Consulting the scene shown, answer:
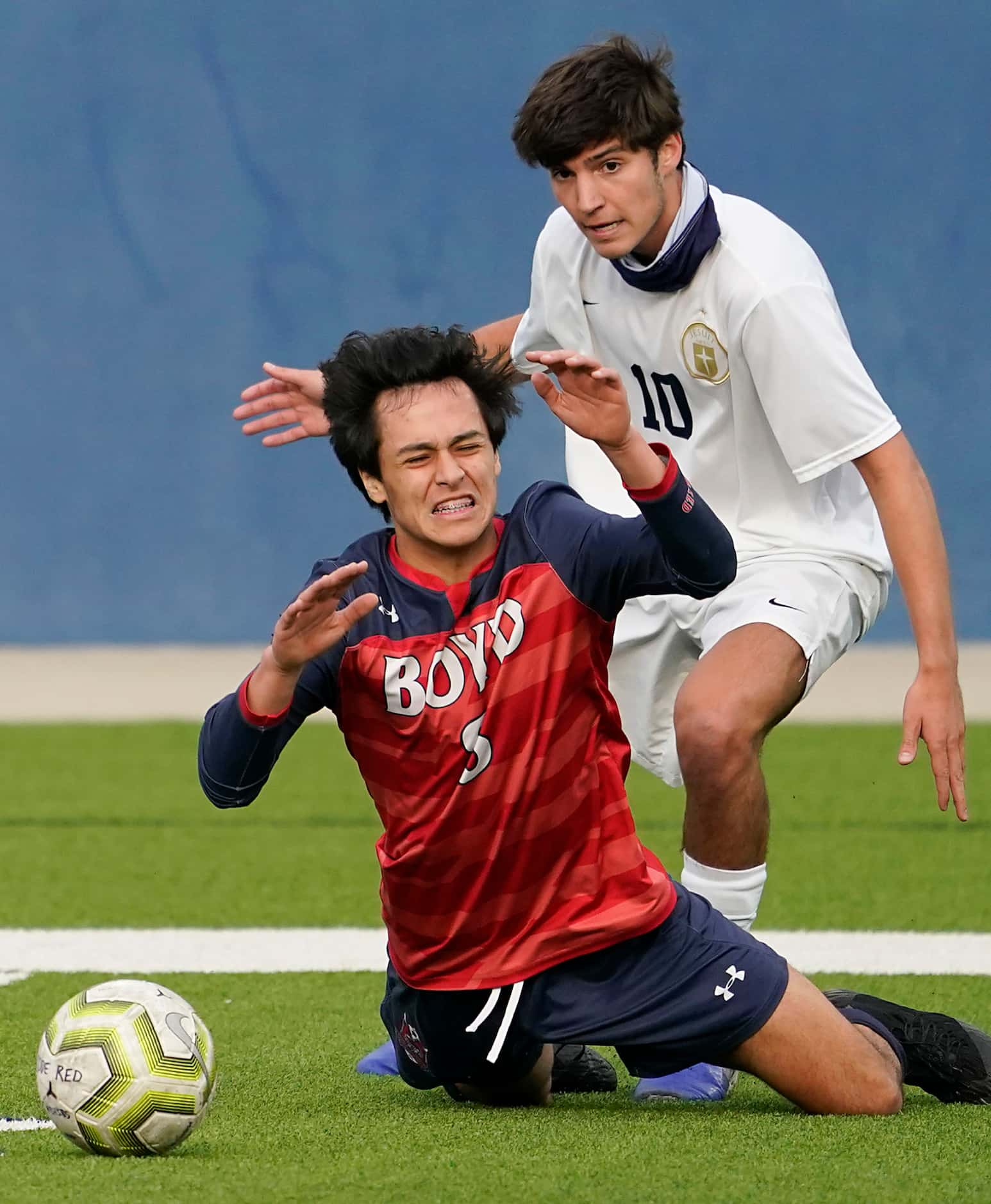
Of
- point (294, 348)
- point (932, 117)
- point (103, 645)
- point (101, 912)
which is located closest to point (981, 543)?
point (932, 117)

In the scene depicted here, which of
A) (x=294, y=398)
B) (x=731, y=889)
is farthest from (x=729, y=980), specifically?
(x=294, y=398)

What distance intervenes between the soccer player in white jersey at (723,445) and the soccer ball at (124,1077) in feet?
2.85

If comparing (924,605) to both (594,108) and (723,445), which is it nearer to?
(723,445)

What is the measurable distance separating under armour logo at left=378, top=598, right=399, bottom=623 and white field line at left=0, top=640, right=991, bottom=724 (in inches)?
245

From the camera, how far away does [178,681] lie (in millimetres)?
10648

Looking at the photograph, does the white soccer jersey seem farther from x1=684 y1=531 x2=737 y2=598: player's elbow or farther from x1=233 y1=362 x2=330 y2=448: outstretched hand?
x1=684 y1=531 x2=737 y2=598: player's elbow

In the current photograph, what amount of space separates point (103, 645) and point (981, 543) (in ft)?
17.9

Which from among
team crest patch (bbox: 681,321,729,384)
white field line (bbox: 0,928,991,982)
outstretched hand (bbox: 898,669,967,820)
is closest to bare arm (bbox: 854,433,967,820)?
outstretched hand (bbox: 898,669,967,820)

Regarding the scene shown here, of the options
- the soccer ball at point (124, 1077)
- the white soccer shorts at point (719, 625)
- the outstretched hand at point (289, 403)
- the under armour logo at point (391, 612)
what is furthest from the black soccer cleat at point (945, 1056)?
the outstretched hand at point (289, 403)

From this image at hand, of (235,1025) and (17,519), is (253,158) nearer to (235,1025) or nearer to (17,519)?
(17,519)

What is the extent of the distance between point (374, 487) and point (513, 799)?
561 mm

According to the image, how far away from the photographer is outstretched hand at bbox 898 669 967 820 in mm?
3170

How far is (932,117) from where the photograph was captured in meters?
11.5

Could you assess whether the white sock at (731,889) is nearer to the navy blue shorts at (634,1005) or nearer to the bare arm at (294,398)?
the navy blue shorts at (634,1005)
